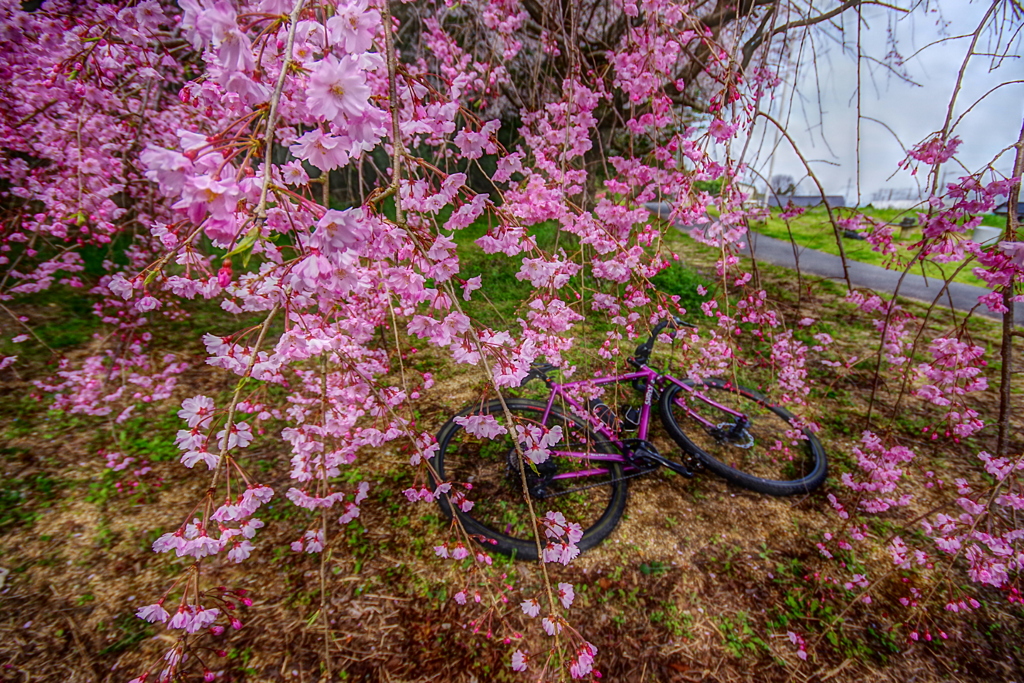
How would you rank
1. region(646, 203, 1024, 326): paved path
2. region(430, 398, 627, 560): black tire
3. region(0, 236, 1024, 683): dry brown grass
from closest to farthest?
region(0, 236, 1024, 683): dry brown grass, region(430, 398, 627, 560): black tire, region(646, 203, 1024, 326): paved path

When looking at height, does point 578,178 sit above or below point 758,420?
above

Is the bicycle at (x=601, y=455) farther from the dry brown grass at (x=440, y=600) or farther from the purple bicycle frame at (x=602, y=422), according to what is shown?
the dry brown grass at (x=440, y=600)

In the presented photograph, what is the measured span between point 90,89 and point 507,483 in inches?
125

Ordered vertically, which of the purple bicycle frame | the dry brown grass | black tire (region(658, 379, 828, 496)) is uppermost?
the purple bicycle frame

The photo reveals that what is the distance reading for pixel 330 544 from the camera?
6.98ft

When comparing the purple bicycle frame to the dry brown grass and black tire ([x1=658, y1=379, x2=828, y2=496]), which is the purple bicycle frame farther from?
the dry brown grass

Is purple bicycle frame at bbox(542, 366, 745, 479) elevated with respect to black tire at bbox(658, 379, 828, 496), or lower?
elevated

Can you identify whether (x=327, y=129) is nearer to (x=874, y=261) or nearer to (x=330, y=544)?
(x=330, y=544)

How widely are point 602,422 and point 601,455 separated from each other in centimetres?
24

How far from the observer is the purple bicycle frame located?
7.05ft

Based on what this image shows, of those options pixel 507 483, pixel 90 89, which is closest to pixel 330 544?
pixel 507 483

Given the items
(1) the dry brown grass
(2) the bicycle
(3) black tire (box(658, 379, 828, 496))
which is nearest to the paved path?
(3) black tire (box(658, 379, 828, 496))

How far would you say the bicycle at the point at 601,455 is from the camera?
2.18 meters

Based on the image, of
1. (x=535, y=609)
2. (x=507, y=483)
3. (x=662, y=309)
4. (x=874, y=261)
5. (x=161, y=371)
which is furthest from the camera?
(x=874, y=261)
